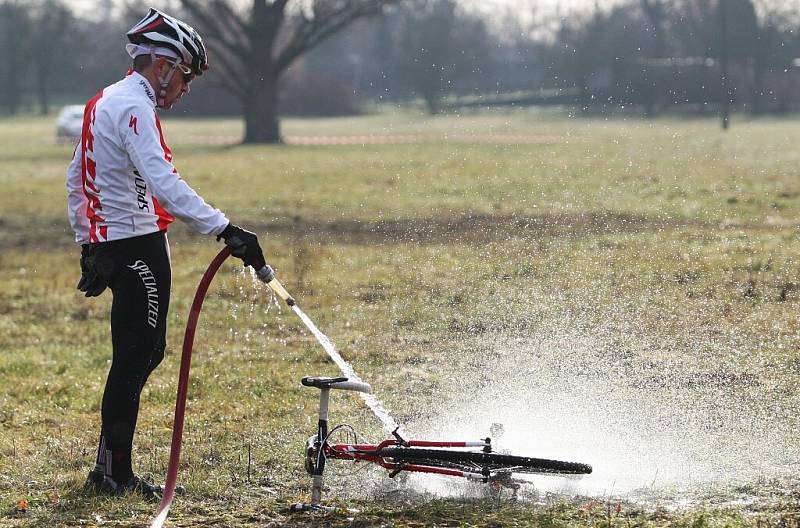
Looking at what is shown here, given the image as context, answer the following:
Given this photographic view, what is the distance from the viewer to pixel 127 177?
5488 millimetres

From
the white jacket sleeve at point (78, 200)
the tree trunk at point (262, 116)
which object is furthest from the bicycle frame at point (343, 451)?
the tree trunk at point (262, 116)

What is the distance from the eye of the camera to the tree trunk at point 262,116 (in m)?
46.8

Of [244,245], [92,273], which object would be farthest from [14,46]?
[244,245]

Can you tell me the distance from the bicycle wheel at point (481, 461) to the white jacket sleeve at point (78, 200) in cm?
180

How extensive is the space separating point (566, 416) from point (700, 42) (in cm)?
1295

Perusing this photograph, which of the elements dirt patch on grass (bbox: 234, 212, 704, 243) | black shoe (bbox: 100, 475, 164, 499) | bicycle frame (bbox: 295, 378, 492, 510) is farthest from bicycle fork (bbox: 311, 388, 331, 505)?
dirt patch on grass (bbox: 234, 212, 704, 243)

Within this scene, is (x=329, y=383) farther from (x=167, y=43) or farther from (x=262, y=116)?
(x=262, y=116)

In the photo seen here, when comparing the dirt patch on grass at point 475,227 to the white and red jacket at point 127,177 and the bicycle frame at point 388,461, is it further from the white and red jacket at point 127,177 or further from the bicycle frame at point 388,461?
the white and red jacket at point 127,177

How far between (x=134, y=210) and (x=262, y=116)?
4205 cm

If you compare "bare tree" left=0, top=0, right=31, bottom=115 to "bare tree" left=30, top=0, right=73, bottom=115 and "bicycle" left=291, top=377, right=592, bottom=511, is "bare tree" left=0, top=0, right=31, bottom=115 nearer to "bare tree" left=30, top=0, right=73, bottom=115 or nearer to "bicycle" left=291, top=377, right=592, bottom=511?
"bare tree" left=30, top=0, right=73, bottom=115

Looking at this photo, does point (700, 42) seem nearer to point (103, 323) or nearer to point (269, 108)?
point (103, 323)

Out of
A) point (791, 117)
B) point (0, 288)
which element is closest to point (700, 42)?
point (0, 288)

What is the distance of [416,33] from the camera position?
37219mm

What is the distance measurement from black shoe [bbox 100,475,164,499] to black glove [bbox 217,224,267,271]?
1.31 metres
